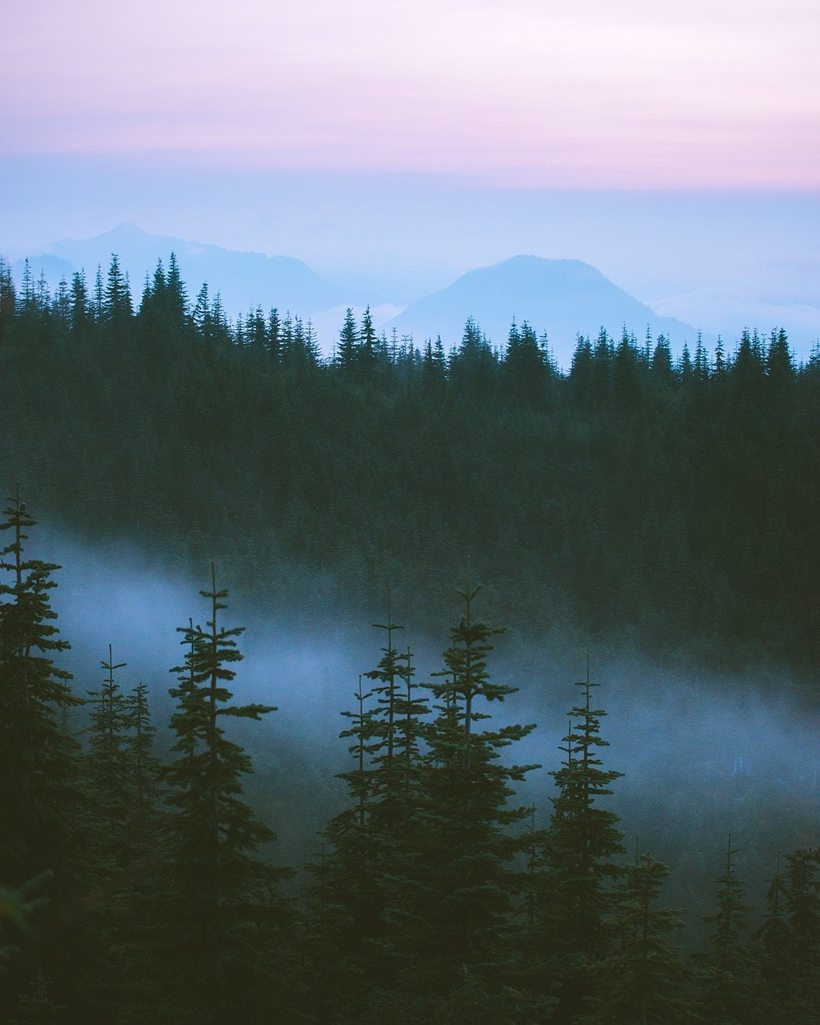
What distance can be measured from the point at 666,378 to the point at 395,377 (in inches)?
1889

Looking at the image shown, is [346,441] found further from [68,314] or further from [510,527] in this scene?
[68,314]

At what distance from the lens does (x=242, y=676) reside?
11312 cm

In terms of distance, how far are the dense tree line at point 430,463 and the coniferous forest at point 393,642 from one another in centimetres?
55

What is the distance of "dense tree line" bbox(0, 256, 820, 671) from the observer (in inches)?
5241

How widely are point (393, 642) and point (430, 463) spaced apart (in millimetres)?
38174

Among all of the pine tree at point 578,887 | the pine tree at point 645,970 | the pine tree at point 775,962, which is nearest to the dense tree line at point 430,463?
the pine tree at point 775,962

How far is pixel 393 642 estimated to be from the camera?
12425 centimetres

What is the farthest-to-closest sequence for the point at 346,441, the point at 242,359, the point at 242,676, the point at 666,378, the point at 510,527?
the point at 666,378, the point at 242,359, the point at 346,441, the point at 510,527, the point at 242,676

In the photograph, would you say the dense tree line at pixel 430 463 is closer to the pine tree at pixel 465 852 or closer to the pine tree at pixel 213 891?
the pine tree at pixel 465 852

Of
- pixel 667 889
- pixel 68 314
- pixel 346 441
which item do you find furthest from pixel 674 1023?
pixel 68 314

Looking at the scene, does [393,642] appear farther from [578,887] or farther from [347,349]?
[578,887]

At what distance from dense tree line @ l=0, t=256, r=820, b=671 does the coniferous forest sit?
0.55m

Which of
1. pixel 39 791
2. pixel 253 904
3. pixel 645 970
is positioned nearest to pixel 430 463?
pixel 39 791

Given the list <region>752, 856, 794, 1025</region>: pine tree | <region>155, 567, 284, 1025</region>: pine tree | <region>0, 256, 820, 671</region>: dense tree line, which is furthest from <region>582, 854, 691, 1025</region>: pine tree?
<region>0, 256, 820, 671</region>: dense tree line
